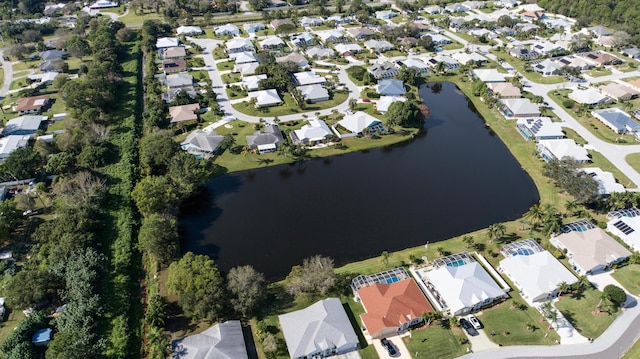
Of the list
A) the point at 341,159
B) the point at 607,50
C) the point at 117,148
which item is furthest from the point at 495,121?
the point at 117,148

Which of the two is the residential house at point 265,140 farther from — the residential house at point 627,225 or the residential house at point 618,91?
the residential house at point 618,91

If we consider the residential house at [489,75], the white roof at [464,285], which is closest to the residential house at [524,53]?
the residential house at [489,75]

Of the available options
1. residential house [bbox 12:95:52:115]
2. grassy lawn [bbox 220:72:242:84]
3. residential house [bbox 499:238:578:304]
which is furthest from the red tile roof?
residential house [bbox 12:95:52:115]

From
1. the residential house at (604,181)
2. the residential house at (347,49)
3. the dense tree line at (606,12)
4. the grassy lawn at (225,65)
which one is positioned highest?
the dense tree line at (606,12)

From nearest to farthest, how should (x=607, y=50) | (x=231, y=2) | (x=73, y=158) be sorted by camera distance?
1. (x=73, y=158)
2. (x=607, y=50)
3. (x=231, y=2)

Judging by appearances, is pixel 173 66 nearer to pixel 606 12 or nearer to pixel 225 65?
pixel 225 65

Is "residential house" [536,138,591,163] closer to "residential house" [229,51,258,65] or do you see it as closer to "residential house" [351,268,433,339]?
"residential house" [351,268,433,339]

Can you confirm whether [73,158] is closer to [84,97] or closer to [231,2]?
[84,97]
